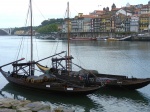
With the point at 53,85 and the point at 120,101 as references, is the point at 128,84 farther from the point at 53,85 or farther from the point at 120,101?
the point at 53,85

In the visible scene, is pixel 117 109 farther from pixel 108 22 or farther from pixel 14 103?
pixel 108 22

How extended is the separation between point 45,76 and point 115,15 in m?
157

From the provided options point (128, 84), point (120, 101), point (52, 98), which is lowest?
point (120, 101)

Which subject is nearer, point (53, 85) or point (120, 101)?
point (120, 101)

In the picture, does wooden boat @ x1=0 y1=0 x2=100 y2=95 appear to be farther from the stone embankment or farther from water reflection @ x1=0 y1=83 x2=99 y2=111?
the stone embankment

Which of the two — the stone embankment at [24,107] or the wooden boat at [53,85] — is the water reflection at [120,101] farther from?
the stone embankment at [24,107]

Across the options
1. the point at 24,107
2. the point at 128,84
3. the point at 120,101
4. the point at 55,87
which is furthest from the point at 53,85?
the point at 128,84

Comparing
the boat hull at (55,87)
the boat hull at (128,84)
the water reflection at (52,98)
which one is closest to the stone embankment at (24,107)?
the water reflection at (52,98)

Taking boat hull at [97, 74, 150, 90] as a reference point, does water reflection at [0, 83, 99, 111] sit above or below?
below

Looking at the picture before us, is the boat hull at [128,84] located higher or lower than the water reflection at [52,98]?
higher

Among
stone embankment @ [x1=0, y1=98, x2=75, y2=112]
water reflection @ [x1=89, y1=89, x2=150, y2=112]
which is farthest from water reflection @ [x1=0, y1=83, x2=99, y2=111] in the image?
stone embankment @ [x1=0, y1=98, x2=75, y2=112]

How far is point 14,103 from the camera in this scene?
23047 millimetres

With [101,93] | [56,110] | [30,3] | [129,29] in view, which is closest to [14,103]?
[56,110]

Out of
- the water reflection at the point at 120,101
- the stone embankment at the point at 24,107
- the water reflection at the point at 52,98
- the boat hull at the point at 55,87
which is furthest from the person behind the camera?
the boat hull at the point at 55,87
